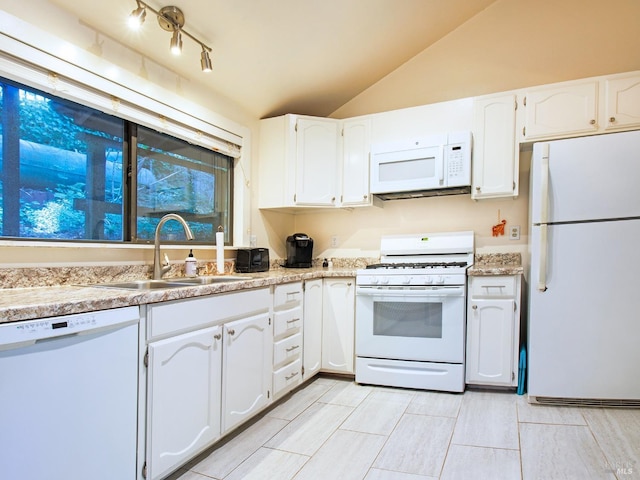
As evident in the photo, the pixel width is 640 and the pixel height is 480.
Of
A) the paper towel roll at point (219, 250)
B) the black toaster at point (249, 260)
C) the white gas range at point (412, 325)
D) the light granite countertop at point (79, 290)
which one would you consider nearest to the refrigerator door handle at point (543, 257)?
the light granite countertop at point (79, 290)

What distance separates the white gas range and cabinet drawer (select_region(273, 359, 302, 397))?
51 cm

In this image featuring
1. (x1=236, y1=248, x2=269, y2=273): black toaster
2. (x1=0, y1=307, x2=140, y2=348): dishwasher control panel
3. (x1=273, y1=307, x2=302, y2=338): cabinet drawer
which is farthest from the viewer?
(x1=236, y1=248, x2=269, y2=273): black toaster

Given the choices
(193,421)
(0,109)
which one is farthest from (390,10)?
(193,421)

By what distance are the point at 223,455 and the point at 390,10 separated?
2943 millimetres

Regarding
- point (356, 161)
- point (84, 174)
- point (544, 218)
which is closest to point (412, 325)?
point (544, 218)

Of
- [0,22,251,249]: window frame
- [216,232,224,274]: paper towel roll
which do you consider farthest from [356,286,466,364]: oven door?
[0,22,251,249]: window frame

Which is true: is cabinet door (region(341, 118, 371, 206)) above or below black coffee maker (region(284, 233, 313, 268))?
above

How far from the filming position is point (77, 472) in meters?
1.20

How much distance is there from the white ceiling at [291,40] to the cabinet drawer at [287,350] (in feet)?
6.11

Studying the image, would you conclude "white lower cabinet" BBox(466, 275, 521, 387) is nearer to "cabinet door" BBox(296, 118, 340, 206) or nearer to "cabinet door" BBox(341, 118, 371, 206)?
"cabinet door" BBox(341, 118, 371, 206)

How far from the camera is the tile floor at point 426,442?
1.68 m

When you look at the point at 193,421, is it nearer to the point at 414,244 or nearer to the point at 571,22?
the point at 414,244

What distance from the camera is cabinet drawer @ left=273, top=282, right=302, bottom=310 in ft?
7.77

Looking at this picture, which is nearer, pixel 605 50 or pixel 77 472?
pixel 77 472
